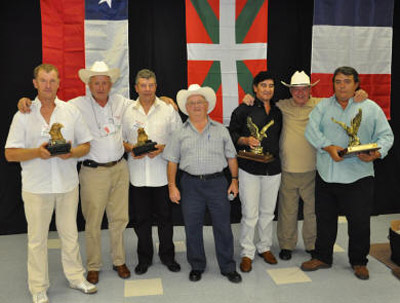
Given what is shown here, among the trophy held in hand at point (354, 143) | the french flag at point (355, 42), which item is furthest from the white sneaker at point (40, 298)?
the french flag at point (355, 42)

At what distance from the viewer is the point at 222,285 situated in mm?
3193

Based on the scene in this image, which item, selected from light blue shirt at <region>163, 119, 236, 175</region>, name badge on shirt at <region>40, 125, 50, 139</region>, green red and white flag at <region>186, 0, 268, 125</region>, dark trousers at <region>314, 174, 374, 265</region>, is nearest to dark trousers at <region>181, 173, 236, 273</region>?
light blue shirt at <region>163, 119, 236, 175</region>

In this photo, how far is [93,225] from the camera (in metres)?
3.24

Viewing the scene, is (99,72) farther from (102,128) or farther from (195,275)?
(195,275)

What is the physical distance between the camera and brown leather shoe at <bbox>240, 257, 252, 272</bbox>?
343cm

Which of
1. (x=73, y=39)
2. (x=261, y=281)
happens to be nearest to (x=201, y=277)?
(x=261, y=281)

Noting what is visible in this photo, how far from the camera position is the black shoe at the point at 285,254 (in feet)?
12.1

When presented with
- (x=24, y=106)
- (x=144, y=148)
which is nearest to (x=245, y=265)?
(x=144, y=148)

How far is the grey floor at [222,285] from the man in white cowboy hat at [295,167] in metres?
0.22

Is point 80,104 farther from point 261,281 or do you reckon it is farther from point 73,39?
point 261,281

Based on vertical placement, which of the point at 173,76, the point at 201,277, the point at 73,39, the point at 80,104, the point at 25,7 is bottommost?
the point at 201,277

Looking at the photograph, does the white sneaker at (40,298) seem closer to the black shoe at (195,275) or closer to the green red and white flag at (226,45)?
the black shoe at (195,275)

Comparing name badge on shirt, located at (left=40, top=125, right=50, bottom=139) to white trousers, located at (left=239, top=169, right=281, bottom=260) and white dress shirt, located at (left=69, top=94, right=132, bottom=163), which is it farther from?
white trousers, located at (left=239, top=169, right=281, bottom=260)

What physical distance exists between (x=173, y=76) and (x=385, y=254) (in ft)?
9.44
